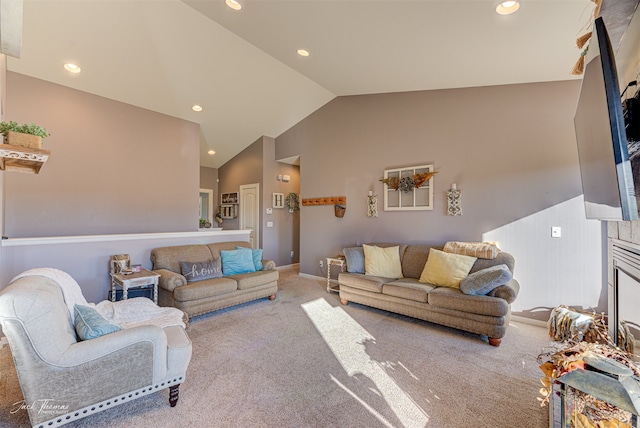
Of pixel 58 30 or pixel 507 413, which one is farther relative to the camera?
pixel 58 30

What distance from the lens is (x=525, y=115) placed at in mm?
3396

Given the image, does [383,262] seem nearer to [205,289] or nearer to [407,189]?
[407,189]

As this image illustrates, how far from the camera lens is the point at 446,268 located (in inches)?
134

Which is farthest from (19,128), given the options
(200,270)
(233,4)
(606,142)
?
(606,142)

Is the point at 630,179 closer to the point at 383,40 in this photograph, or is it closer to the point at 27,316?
the point at 383,40

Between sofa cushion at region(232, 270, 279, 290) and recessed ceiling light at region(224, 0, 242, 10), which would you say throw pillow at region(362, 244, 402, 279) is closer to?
sofa cushion at region(232, 270, 279, 290)

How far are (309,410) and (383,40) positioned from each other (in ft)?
10.8

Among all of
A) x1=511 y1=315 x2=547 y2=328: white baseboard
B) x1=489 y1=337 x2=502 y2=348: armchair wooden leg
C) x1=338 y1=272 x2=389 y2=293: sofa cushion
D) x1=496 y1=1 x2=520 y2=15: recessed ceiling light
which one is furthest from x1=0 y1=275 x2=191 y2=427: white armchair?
x1=511 y1=315 x2=547 y2=328: white baseboard

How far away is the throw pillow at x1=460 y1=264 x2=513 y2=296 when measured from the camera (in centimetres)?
279

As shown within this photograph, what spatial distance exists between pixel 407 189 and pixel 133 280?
382 centimetres

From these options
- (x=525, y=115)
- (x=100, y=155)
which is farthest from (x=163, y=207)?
(x=525, y=115)

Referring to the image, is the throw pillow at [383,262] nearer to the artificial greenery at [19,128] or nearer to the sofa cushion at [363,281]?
the sofa cushion at [363,281]

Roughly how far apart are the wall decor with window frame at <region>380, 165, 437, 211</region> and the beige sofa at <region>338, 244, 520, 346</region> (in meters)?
0.65

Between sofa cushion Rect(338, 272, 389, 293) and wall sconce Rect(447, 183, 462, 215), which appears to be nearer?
sofa cushion Rect(338, 272, 389, 293)
